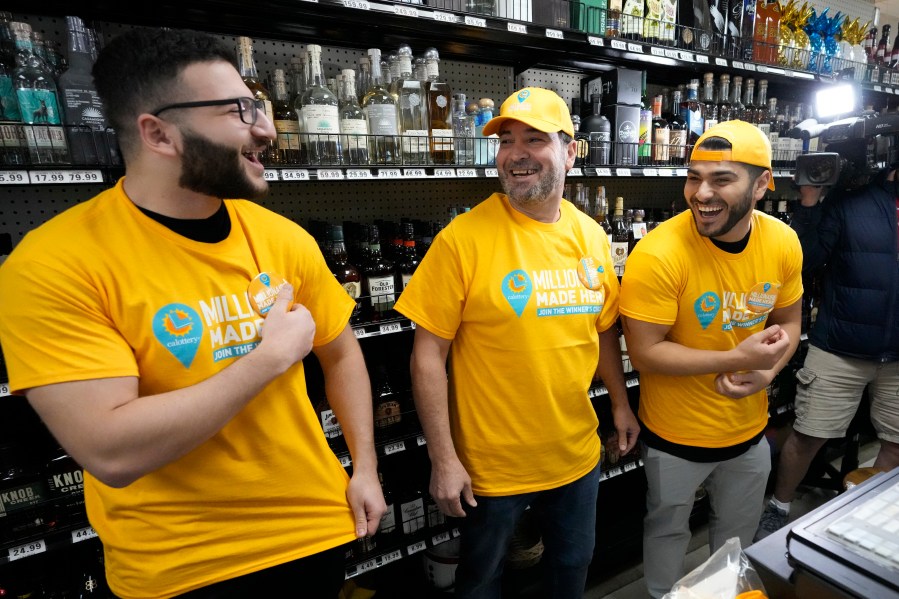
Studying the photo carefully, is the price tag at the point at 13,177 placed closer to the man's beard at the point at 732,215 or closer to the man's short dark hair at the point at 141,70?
the man's short dark hair at the point at 141,70

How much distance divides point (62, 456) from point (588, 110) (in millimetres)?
2601

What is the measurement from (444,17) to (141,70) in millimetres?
1076

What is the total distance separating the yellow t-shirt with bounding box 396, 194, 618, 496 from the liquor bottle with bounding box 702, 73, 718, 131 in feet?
5.22

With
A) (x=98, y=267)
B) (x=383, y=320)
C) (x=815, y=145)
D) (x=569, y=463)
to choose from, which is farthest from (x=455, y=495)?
(x=815, y=145)

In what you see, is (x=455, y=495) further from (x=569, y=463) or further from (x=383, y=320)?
(x=383, y=320)

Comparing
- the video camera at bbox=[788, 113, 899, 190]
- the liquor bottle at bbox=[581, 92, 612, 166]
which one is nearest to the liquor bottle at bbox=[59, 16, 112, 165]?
the liquor bottle at bbox=[581, 92, 612, 166]

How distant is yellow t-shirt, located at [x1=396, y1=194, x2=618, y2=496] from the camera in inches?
56.7

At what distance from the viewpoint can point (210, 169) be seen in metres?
0.96

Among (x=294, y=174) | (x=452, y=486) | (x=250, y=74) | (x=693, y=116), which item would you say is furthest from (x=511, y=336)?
(x=693, y=116)

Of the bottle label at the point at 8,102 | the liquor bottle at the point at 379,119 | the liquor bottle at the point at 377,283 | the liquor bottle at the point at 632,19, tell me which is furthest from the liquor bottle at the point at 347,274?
the liquor bottle at the point at 632,19

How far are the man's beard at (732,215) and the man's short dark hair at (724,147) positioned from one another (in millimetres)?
49

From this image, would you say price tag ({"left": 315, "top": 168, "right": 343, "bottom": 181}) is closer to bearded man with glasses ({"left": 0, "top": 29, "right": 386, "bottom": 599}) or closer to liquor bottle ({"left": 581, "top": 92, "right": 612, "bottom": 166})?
bearded man with glasses ({"left": 0, "top": 29, "right": 386, "bottom": 599})

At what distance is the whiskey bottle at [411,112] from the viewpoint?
5.66 ft

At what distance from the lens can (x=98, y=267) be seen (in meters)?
0.88
